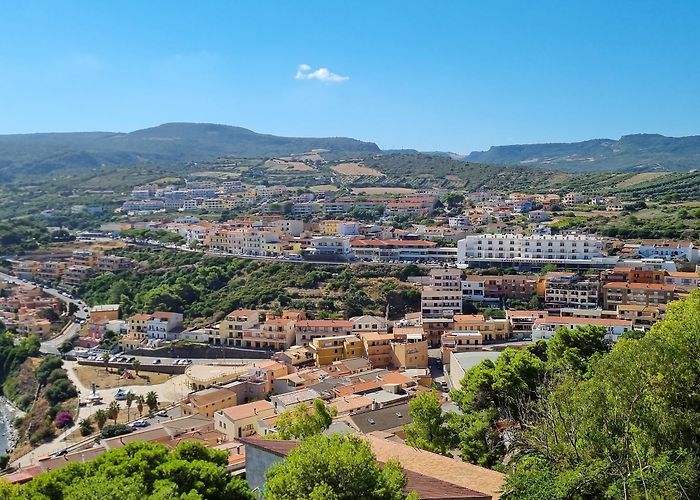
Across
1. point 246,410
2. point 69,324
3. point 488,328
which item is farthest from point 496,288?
point 69,324

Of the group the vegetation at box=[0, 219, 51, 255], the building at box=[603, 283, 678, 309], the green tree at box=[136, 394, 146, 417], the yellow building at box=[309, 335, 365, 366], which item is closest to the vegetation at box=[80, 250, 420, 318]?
the yellow building at box=[309, 335, 365, 366]

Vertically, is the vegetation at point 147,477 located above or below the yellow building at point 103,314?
above

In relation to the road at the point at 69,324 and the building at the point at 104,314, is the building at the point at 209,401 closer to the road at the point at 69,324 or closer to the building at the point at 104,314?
the road at the point at 69,324

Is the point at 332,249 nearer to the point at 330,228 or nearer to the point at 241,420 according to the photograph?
the point at 330,228

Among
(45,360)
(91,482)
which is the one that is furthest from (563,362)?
(45,360)

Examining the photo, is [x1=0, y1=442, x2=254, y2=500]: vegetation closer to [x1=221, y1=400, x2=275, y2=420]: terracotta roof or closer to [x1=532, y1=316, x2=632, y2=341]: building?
[x1=221, y1=400, x2=275, y2=420]: terracotta roof

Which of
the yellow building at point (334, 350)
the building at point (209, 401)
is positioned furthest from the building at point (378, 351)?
the building at point (209, 401)
